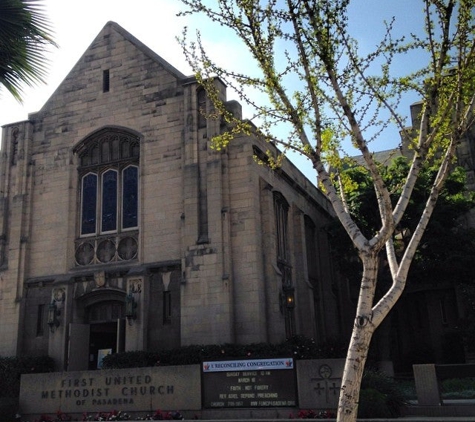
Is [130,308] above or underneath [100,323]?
above

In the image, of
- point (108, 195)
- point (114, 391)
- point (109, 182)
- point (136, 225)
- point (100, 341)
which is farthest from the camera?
point (109, 182)

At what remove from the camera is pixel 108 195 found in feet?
81.7

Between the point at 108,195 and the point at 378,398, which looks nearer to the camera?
the point at 378,398

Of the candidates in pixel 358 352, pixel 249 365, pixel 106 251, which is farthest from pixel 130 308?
pixel 358 352

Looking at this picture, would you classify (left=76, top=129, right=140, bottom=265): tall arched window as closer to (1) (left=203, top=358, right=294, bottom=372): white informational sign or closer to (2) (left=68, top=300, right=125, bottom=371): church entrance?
(2) (left=68, top=300, right=125, bottom=371): church entrance

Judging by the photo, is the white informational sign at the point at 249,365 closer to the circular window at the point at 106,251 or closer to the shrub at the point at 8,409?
the shrub at the point at 8,409

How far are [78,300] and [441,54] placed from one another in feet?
61.1

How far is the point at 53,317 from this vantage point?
23000 mm

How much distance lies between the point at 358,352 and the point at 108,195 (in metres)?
18.6

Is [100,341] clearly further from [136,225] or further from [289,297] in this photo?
[289,297]

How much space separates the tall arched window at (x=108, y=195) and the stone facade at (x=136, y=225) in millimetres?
60

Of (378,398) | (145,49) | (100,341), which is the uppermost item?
(145,49)

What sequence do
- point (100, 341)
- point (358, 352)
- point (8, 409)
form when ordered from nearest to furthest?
point (358, 352) < point (8, 409) < point (100, 341)

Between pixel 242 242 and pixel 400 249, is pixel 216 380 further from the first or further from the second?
pixel 400 249
